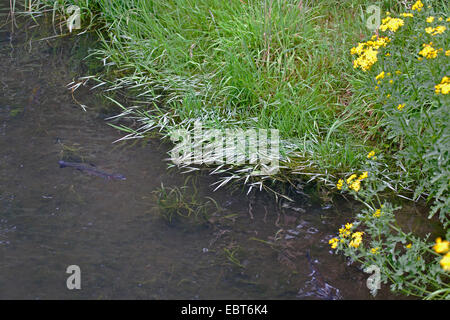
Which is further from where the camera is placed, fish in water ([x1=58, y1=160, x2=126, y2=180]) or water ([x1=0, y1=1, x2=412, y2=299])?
fish in water ([x1=58, y1=160, x2=126, y2=180])

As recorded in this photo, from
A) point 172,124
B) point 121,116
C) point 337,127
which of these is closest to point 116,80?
point 121,116

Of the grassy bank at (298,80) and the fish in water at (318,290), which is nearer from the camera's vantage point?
the fish in water at (318,290)

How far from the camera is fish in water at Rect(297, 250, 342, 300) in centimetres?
252

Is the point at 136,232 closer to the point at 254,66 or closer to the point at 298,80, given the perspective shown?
the point at 254,66

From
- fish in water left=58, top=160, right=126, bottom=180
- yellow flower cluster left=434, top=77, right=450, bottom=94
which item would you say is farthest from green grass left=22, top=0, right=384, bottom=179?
yellow flower cluster left=434, top=77, right=450, bottom=94

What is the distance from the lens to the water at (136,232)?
2541 millimetres

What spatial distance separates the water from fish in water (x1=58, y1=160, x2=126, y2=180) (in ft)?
0.15

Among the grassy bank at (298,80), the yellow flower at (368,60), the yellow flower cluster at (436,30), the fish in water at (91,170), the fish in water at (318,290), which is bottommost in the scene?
the fish in water at (318,290)

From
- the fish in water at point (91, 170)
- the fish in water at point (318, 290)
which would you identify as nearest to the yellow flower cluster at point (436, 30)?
the fish in water at point (318, 290)

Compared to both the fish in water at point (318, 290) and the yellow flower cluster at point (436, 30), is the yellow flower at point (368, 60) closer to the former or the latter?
the yellow flower cluster at point (436, 30)

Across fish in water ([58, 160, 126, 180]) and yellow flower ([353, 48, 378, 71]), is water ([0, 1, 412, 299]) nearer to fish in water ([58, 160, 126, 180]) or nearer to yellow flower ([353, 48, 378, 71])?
fish in water ([58, 160, 126, 180])

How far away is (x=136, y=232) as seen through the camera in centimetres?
284

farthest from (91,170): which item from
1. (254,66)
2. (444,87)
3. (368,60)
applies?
(444,87)

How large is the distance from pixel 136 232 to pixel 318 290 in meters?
1.00
